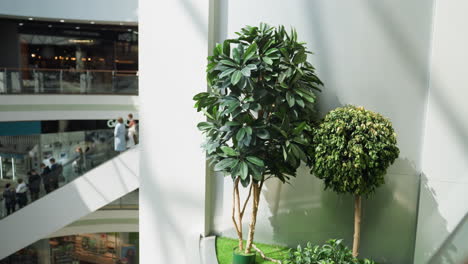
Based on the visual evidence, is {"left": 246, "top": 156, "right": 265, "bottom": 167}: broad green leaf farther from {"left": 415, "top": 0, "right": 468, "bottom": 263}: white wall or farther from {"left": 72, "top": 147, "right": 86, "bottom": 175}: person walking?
{"left": 72, "top": 147, "right": 86, "bottom": 175}: person walking

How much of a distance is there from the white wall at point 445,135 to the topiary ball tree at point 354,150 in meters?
0.63

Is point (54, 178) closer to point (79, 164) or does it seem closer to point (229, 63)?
point (79, 164)

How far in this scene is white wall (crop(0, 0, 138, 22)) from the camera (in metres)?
14.1

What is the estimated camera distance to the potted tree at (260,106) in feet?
11.5

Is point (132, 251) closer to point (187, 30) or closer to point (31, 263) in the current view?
point (31, 263)

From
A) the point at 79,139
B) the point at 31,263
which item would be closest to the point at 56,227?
the point at 79,139

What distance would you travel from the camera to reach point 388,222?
413cm

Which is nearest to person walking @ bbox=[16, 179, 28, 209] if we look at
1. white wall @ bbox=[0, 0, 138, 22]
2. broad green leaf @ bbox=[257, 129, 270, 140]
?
white wall @ bbox=[0, 0, 138, 22]

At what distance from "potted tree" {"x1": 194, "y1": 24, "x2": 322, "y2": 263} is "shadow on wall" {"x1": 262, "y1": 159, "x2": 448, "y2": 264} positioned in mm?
713

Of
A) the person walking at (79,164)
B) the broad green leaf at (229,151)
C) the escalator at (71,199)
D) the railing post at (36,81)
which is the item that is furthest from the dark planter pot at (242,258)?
the railing post at (36,81)

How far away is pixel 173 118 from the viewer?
15.4 feet

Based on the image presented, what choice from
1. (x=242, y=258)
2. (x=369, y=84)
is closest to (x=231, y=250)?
(x=242, y=258)

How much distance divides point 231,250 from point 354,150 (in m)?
1.87

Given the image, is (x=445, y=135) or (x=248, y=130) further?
(x=445, y=135)
